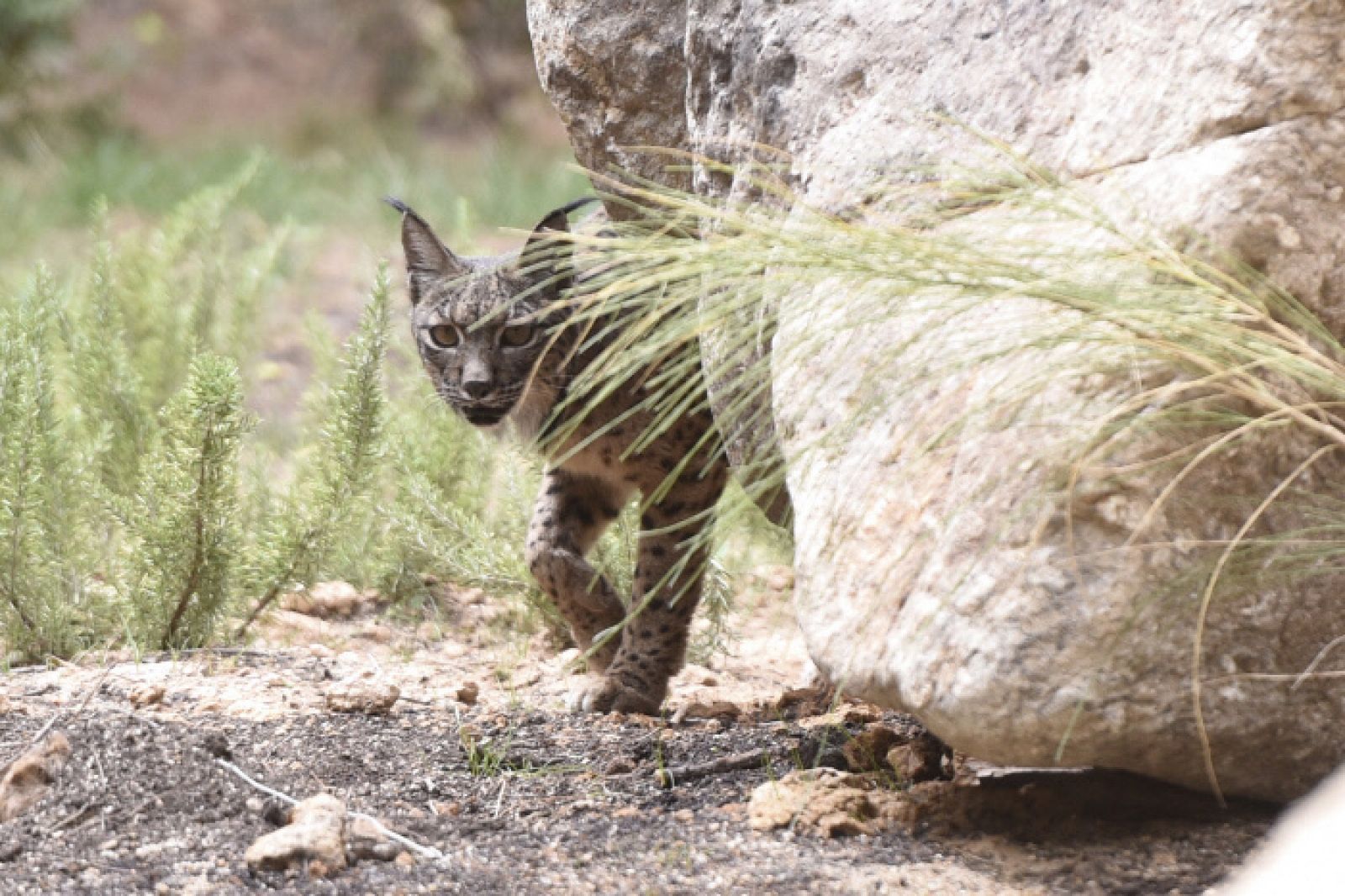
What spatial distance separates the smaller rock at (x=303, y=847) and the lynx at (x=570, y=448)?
1.35 meters

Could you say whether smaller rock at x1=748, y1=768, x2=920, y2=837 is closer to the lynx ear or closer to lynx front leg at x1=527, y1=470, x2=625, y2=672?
lynx front leg at x1=527, y1=470, x2=625, y2=672

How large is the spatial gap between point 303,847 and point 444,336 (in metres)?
1.88

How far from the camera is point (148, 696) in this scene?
3430 millimetres

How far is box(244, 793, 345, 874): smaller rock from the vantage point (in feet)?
8.07

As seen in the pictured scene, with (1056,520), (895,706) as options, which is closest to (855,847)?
(895,706)

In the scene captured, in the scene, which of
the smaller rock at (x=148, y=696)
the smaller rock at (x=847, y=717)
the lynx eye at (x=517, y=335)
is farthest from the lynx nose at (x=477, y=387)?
the smaller rock at (x=847, y=717)

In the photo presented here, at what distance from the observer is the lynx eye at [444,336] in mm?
4086

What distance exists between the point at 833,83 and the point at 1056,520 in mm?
1076

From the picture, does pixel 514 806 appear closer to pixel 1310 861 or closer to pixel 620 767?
pixel 620 767

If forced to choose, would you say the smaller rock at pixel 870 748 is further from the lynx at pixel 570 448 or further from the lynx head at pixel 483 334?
the lynx head at pixel 483 334

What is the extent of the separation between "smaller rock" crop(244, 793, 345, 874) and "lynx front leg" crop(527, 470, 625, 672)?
1.64 meters

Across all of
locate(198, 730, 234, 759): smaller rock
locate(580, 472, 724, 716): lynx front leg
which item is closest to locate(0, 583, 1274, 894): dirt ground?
locate(198, 730, 234, 759): smaller rock

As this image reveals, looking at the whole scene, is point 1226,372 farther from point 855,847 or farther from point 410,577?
point 410,577

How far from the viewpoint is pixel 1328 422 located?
7.57 feet
